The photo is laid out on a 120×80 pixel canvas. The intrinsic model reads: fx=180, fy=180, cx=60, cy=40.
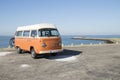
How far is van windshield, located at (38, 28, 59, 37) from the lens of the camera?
555 inches

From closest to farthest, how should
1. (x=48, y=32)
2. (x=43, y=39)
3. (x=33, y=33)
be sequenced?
(x=43, y=39) → (x=48, y=32) → (x=33, y=33)

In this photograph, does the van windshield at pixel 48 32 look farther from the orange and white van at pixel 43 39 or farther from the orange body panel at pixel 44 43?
the orange body panel at pixel 44 43

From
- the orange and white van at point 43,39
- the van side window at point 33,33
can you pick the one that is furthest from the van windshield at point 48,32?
the van side window at point 33,33

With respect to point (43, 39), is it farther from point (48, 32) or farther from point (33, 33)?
point (33, 33)

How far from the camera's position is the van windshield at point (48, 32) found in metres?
14.1

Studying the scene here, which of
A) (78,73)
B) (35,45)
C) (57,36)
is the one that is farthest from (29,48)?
(78,73)

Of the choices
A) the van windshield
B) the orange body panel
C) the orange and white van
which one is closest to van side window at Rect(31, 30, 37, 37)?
the orange and white van

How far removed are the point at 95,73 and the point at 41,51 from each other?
5.40 metres

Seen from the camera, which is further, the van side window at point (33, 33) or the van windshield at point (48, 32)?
the van side window at point (33, 33)

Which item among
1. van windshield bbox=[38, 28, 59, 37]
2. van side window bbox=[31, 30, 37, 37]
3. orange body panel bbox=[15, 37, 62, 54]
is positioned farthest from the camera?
van side window bbox=[31, 30, 37, 37]

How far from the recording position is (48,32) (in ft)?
→ 47.8

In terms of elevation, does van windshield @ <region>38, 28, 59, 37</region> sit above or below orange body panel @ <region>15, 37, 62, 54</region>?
above

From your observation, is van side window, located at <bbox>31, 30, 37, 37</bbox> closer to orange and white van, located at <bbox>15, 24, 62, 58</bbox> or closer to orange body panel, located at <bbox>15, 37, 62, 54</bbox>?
orange and white van, located at <bbox>15, 24, 62, 58</bbox>

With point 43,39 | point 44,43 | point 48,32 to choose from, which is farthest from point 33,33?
point 44,43
